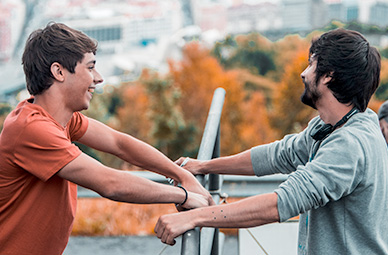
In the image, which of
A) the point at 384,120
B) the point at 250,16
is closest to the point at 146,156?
the point at 384,120

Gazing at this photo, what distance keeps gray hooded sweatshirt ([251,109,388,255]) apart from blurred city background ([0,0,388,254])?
41cm

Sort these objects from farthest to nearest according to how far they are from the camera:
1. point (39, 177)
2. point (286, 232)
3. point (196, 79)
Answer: point (196, 79) → point (286, 232) → point (39, 177)

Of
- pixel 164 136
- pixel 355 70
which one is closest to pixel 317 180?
pixel 355 70

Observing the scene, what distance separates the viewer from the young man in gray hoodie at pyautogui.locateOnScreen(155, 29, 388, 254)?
1.37 meters

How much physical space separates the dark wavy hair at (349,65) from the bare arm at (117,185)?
56 centimetres

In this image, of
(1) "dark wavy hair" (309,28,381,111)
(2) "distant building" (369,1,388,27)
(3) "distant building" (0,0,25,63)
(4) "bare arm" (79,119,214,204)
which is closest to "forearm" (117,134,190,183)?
(4) "bare arm" (79,119,214,204)

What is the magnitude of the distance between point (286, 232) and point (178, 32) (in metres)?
70.1

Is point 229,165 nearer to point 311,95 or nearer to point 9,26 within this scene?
point 311,95

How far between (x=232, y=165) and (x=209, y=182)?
0.16 meters

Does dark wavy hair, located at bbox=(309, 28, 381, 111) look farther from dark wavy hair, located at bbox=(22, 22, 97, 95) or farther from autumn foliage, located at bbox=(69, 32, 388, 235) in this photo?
autumn foliage, located at bbox=(69, 32, 388, 235)

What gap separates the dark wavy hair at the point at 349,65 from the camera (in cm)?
144

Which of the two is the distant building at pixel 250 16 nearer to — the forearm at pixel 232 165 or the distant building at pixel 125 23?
the distant building at pixel 125 23

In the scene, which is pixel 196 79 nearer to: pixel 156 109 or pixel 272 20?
pixel 156 109

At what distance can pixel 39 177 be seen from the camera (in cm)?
148
